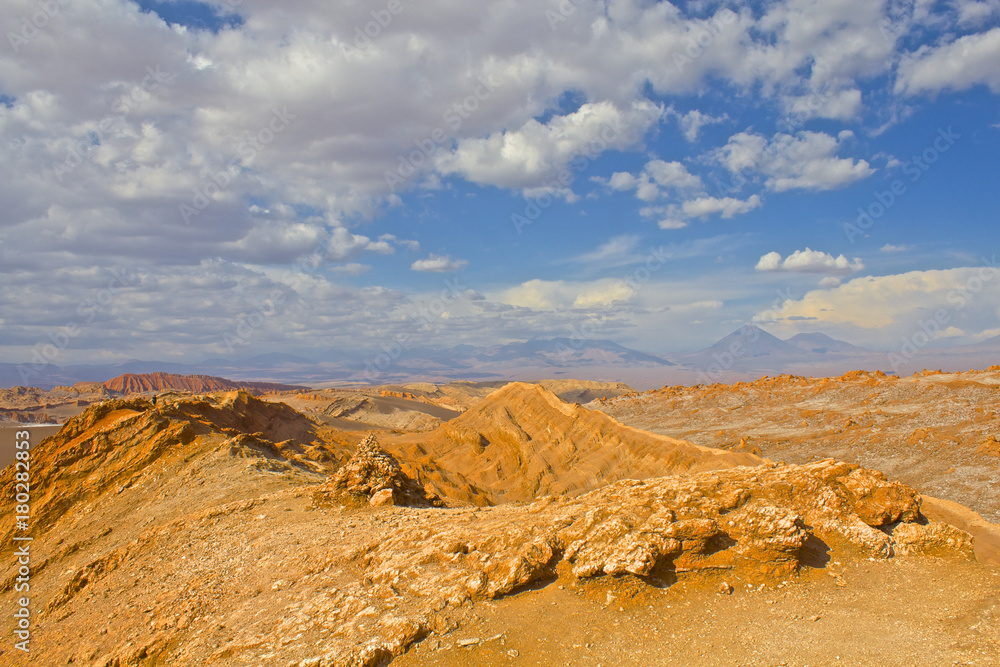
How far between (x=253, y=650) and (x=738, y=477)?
6.78m

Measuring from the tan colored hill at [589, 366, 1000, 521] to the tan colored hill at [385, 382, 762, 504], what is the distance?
26.0 feet

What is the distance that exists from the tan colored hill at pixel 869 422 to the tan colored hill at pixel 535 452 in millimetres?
7927

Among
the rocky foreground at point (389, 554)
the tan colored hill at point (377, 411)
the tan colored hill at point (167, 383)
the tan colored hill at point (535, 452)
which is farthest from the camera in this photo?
the tan colored hill at point (167, 383)

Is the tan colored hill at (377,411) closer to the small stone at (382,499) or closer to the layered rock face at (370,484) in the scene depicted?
the layered rock face at (370,484)

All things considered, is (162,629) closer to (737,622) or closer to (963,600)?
(737,622)

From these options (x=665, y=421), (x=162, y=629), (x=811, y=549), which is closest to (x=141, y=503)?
(x=162, y=629)

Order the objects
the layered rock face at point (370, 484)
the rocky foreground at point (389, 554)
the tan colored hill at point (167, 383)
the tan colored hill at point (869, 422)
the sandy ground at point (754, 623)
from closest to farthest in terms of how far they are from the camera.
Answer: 1. the sandy ground at point (754, 623)
2. the rocky foreground at point (389, 554)
3. the layered rock face at point (370, 484)
4. the tan colored hill at point (869, 422)
5. the tan colored hill at point (167, 383)

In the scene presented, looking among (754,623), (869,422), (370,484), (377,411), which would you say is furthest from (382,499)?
(377,411)

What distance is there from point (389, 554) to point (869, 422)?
29975mm

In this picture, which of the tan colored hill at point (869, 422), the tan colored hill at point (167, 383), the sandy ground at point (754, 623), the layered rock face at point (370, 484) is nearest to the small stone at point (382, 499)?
the layered rock face at point (370, 484)

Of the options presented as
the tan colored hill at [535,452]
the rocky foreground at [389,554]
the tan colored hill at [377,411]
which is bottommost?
the tan colored hill at [377,411]

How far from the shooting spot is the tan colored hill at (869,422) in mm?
20406

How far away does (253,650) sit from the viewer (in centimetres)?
576

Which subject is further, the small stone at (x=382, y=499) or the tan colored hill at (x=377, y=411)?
the tan colored hill at (x=377, y=411)
